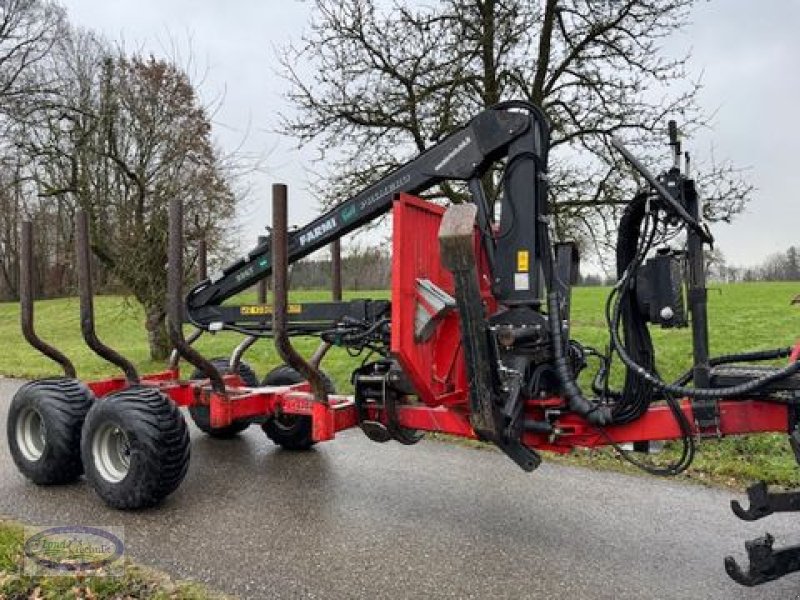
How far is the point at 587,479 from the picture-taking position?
531 cm

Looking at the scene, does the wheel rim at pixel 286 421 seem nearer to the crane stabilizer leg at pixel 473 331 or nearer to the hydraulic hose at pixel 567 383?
the crane stabilizer leg at pixel 473 331

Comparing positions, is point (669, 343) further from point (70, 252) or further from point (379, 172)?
point (70, 252)

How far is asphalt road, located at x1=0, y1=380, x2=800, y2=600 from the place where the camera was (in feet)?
11.9

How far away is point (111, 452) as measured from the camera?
16.8 feet

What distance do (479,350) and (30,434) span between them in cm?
404

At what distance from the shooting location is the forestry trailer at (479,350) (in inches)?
141

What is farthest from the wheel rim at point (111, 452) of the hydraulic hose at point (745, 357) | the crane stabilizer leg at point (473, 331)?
the hydraulic hose at point (745, 357)

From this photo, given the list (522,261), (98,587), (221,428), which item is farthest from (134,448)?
(522,261)

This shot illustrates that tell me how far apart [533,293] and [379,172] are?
6433mm

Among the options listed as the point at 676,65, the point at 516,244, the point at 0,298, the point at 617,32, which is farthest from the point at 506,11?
the point at 0,298

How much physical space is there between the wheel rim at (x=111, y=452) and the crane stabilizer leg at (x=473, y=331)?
2637 mm

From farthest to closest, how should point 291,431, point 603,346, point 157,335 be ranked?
point 157,335
point 603,346
point 291,431

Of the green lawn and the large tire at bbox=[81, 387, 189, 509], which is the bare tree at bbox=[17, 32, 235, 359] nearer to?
the large tire at bbox=[81, 387, 189, 509]

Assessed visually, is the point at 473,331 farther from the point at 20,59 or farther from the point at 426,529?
the point at 20,59
